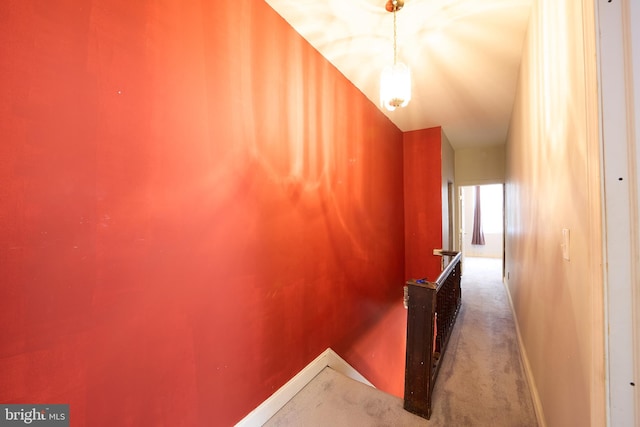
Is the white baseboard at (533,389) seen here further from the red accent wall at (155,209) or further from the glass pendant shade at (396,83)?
the glass pendant shade at (396,83)

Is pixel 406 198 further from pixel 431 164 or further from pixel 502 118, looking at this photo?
pixel 502 118

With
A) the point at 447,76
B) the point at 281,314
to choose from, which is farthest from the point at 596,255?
the point at 447,76

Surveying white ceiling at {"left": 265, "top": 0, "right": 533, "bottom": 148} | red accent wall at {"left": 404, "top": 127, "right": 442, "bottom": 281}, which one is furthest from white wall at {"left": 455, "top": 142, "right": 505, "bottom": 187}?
white ceiling at {"left": 265, "top": 0, "right": 533, "bottom": 148}

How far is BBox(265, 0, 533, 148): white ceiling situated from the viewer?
1816mm

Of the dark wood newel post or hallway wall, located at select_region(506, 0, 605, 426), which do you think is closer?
hallway wall, located at select_region(506, 0, 605, 426)

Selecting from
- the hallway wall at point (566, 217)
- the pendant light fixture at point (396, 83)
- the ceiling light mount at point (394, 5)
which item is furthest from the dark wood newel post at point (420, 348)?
the ceiling light mount at point (394, 5)

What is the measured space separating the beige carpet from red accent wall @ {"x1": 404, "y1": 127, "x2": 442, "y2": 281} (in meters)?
1.68

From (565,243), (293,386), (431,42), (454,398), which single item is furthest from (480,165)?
(293,386)

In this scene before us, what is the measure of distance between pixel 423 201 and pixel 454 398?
306 centimetres

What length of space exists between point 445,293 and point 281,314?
1.64m

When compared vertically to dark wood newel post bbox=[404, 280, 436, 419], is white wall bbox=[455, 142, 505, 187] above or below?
above

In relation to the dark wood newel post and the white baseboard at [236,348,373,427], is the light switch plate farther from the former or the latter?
the white baseboard at [236,348,373,427]

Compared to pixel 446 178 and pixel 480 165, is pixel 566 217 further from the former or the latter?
pixel 480 165

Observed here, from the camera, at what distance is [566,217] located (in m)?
1.05
